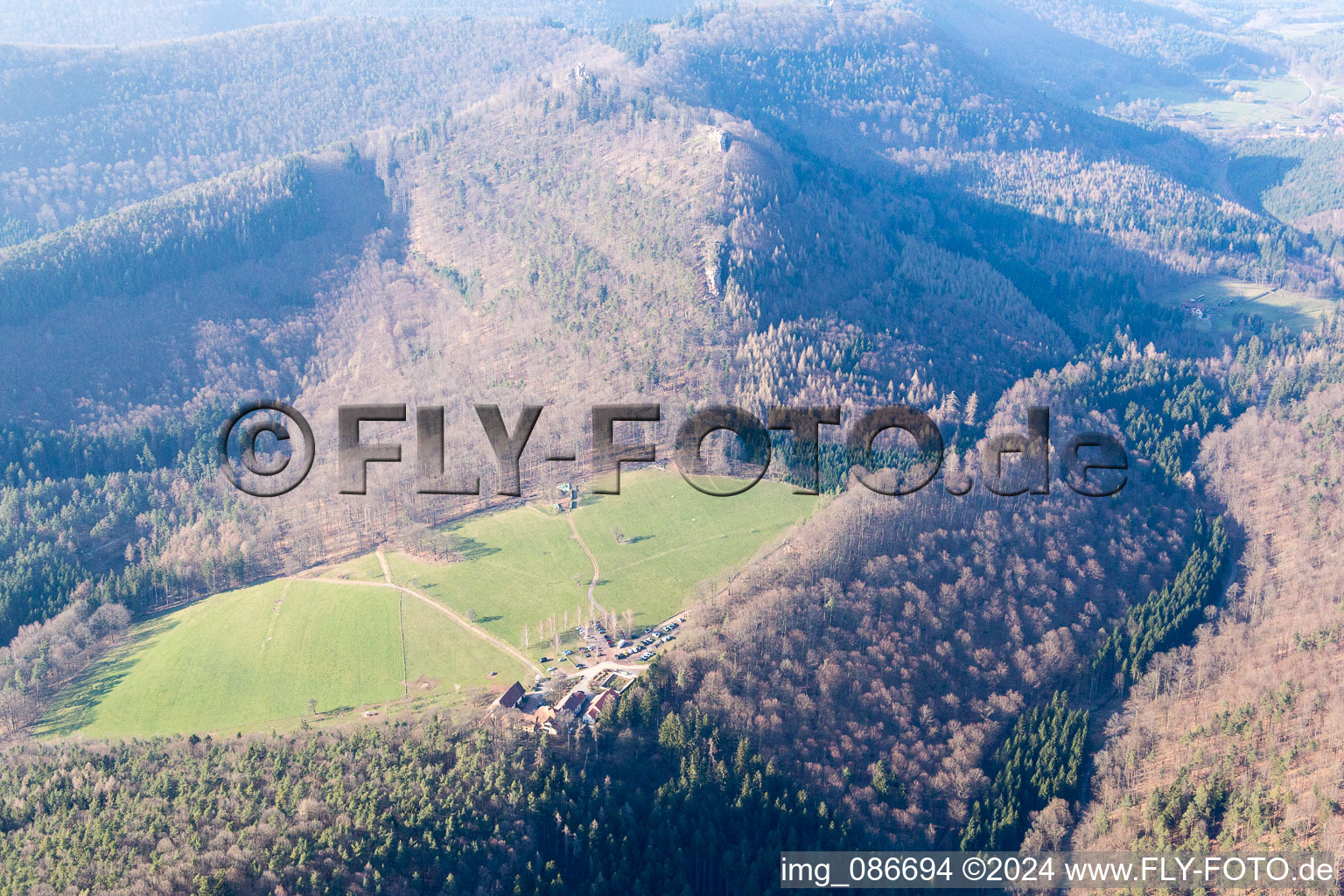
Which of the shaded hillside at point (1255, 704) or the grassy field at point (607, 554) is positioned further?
the grassy field at point (607, 554)

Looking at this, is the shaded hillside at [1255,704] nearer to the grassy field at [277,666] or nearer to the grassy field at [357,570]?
the grassy field at [277,666]

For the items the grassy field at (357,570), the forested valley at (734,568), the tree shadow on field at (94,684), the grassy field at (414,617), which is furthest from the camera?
the grassy field at (357,570)

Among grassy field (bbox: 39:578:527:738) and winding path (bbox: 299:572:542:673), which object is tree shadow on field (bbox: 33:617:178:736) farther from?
winding path (bbox: 299:572:542:673)

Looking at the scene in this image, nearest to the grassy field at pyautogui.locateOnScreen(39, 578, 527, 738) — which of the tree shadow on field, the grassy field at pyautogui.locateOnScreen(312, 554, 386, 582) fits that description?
the tree shadow on field

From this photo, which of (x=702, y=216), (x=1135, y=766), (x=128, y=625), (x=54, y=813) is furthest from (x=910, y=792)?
(x=702, y=216)

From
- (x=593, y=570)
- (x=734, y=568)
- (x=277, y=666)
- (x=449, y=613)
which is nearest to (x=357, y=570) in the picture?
(x=449, y=613)

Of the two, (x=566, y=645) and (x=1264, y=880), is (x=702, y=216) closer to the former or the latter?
(x=566, y=645)

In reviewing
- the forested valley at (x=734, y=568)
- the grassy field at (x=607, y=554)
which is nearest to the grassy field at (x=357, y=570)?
the grassy field at (x=607, y=554)
